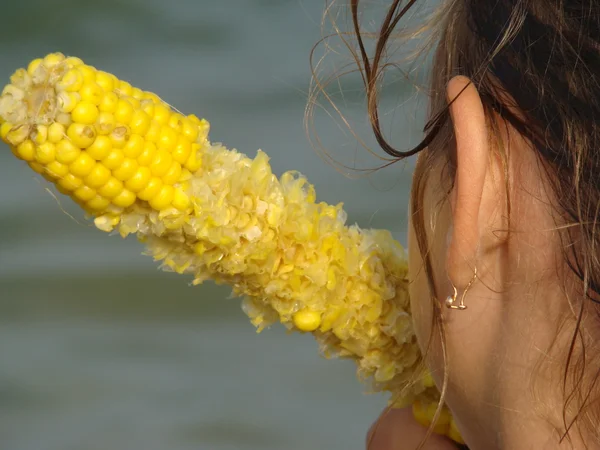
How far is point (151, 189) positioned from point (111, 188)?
3 cm

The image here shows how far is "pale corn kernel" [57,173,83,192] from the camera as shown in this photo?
65 cm

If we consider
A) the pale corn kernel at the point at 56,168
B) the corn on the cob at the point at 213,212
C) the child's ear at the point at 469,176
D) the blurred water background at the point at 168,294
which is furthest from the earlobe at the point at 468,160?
the blurred water background at the point at 168,294

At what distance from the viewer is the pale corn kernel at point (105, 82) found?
25.7 inches

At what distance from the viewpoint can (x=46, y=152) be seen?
63cm

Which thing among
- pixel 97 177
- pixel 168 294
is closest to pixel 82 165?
pixel 97 177

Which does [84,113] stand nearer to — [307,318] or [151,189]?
[151,189]

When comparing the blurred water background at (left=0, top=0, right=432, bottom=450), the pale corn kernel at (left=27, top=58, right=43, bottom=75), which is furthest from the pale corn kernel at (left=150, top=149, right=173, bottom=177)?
the blurred water background at (left=0, top=0, right=432, bottom=450)

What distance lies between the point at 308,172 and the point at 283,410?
549 mm

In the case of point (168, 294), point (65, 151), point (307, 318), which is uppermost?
point (168, 294)

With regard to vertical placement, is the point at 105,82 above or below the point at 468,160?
above

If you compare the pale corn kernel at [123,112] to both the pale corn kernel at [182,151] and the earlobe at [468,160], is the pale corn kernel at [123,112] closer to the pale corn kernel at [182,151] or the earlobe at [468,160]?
the pale corn kernel at [182,151]

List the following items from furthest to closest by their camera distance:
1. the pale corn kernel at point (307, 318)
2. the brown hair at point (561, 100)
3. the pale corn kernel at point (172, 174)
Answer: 1. the pale corn kernel at point (307, 318)
2. the pale corn kernel at point (172, 174)
3. the brown hair at point (561, 100)

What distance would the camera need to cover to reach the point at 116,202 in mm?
677

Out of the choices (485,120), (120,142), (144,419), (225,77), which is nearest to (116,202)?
(120,142)
